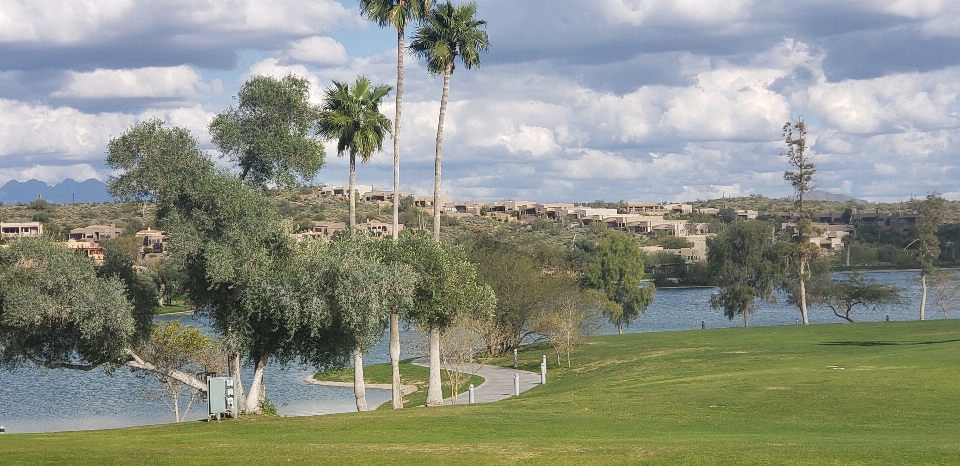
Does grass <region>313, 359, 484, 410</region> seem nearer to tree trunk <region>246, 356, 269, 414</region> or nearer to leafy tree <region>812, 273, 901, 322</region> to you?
tree trunk <region>246, 356, 269, 414</region>

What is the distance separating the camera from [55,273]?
2738cm

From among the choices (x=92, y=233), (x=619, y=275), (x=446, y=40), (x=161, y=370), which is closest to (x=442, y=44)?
(x=446, y=40)

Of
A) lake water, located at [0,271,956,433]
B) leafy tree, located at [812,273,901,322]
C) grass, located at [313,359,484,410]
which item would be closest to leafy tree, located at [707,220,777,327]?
leafy tree, located at [812,273,901,322]

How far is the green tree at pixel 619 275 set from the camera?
293 ft

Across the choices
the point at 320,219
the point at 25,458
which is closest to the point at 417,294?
the point at 25,458

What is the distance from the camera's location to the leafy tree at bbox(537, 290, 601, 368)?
6128 centimetres

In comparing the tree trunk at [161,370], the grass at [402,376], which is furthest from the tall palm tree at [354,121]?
the grass at [402,376]

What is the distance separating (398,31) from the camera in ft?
131

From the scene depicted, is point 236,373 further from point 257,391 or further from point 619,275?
point 619,275

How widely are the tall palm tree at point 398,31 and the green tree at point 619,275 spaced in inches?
2010

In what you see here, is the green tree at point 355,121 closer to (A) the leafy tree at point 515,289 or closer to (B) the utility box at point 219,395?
(B) the utility box at point 219,395

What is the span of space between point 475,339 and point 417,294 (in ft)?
47.6

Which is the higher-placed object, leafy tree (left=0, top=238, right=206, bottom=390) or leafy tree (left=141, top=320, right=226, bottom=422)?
leafy tree (left=0, top=238, right=206, bottom=390)

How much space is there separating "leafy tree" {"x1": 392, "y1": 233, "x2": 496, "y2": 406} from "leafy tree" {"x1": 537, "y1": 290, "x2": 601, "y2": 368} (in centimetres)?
2469
